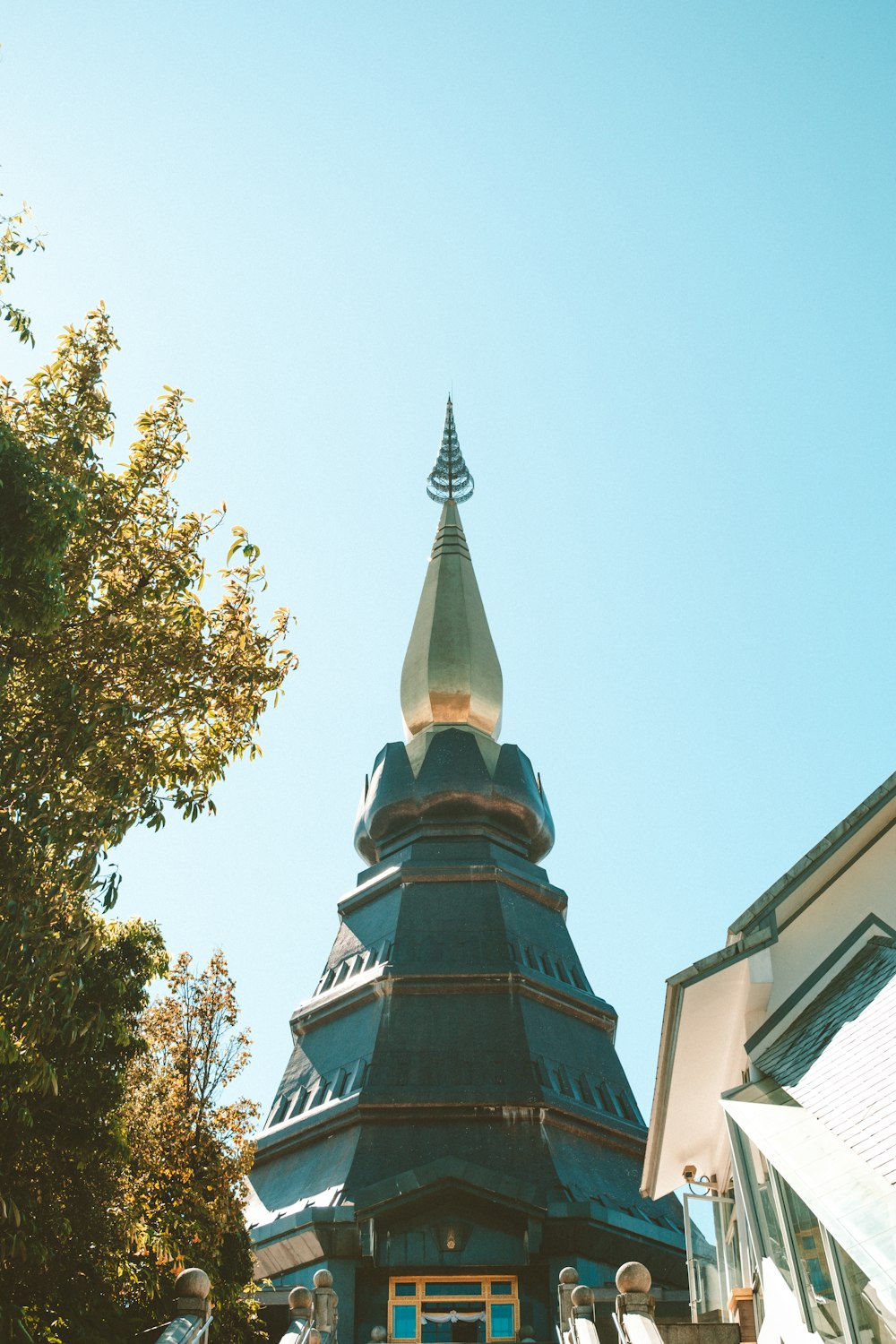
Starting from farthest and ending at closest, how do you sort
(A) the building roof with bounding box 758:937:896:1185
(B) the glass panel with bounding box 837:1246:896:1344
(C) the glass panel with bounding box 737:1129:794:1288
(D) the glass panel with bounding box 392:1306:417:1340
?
(D) the glass panel with bounding box 392:1306:417:1340 → (C) the glass panel with bounding box 737:1129:794:1288 → (A) the building roof with bounding box 758:937:896:1185 → (B) the glass panel with bounding box 837:1246:896:1344

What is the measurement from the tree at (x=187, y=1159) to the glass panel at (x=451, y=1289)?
254 inches

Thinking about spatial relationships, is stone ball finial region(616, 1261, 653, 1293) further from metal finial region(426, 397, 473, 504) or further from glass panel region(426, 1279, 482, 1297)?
metal finial region(426, 397, 473, 504)

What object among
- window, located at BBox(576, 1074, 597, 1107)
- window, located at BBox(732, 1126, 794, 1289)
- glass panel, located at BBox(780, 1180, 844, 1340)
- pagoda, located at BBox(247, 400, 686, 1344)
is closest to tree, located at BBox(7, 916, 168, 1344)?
window, located at BBox(732, 1126, 794, 1289)

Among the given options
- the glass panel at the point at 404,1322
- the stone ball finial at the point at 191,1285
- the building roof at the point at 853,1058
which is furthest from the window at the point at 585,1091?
the stone ball finial at the point at 191,1285

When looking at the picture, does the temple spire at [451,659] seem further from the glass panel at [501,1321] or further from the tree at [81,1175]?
the tree at [81,1175]

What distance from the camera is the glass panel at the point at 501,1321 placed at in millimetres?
21156

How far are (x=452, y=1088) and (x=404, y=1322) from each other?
471 cm

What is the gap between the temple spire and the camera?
37.3 meters

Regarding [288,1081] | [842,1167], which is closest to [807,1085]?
[842,1167]

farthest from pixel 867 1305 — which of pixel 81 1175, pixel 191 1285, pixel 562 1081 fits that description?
pixel 562 1081

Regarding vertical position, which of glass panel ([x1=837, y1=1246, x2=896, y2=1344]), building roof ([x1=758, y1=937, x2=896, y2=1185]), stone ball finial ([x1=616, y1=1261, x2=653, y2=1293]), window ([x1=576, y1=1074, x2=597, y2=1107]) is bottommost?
glass panel ([x1=837, y1=1246, x2=896, y2=1344])

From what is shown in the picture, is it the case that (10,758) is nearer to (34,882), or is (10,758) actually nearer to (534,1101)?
(34,882)

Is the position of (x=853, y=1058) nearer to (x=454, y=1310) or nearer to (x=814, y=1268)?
(x=814, y=1268)

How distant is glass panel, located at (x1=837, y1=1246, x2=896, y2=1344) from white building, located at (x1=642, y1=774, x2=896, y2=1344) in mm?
13
